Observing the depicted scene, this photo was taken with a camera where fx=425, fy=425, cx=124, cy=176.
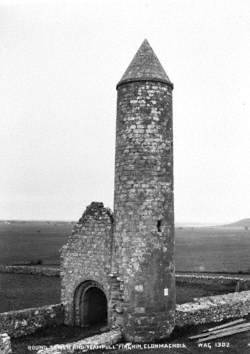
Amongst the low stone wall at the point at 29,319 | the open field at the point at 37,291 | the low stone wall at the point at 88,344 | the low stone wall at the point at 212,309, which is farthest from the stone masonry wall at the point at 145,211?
the open field at the point at 37,291

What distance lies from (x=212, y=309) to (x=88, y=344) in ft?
24.0

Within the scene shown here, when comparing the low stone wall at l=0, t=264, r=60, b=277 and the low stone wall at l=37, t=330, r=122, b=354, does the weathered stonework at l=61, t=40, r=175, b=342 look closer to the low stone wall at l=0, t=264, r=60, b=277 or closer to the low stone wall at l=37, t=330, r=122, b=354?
the low stone wall at l=37, t=330, r=122, b=354

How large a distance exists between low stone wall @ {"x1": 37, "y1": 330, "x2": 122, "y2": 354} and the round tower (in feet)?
1.88

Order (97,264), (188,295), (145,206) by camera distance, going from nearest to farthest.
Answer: (145,206) → (97,264) → (188,295)

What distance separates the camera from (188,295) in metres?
28.2

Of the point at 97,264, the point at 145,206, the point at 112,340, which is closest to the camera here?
the point at 112,340

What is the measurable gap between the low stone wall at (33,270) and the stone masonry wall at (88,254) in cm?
2001

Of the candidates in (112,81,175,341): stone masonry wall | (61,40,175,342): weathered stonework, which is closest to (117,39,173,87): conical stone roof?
(61,40,175,342): weathered stonework

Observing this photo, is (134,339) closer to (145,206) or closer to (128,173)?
(145,206)

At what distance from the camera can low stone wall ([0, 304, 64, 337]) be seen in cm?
1576

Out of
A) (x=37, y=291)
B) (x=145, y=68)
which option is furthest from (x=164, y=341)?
(x=37, y=291)

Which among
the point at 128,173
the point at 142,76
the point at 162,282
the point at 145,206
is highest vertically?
the point at 142,76

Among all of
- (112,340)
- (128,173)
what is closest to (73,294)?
(112,340)

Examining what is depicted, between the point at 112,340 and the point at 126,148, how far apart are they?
22.3ft
